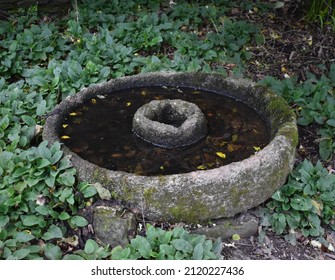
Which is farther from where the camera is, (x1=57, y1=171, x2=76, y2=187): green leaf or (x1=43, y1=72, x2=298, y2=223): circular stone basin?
(x1=57, y1=171, x2=76, y2=187): green leaf

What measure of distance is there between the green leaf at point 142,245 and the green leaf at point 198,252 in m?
Answer: 0.27

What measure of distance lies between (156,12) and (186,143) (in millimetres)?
2593

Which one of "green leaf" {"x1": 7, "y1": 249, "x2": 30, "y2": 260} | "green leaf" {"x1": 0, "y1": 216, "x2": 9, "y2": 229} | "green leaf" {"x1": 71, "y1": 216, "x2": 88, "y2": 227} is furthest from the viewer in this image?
"green leaf" {"x1": 71, "y1": 216, "x2": 88, "y2": 227}

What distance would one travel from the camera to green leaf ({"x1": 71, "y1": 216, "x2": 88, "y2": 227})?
10.1 feet

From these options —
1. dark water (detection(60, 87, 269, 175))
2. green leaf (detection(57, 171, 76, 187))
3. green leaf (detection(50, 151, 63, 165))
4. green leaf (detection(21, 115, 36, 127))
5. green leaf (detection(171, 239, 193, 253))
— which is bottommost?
green leaf (detection(171, 239, 193, 253))

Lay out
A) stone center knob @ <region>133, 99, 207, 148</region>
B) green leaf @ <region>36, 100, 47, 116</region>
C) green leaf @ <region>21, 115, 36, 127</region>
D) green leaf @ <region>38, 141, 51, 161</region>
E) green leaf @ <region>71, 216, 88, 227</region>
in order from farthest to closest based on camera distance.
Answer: green leaf @ <region>36, 100, 47, 116</region>
green leaf @ <region>21, 115, 36, 127</region>
stone center knob @ <region>133, 99, 207, 148</region>
green leaf @ <region>38, 141, 51, 161</region>
green leaf @ <region>71, 216, 88, 227</region>

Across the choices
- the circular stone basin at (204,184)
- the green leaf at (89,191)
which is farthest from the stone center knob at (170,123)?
the green leaf at (89,191)

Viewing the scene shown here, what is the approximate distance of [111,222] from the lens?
3.04m

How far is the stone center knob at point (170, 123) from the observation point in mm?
3461

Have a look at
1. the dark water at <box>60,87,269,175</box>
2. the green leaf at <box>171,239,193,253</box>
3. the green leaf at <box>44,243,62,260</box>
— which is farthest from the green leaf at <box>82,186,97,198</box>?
the green leaf at <box>171,239,193,253</box>

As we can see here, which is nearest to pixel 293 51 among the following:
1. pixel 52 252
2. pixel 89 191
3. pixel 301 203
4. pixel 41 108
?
pixel 301 203

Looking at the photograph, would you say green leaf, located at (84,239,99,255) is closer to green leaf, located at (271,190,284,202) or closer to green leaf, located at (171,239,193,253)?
green leaf, located at (171,239,193,253)

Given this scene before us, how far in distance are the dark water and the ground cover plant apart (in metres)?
0.32
